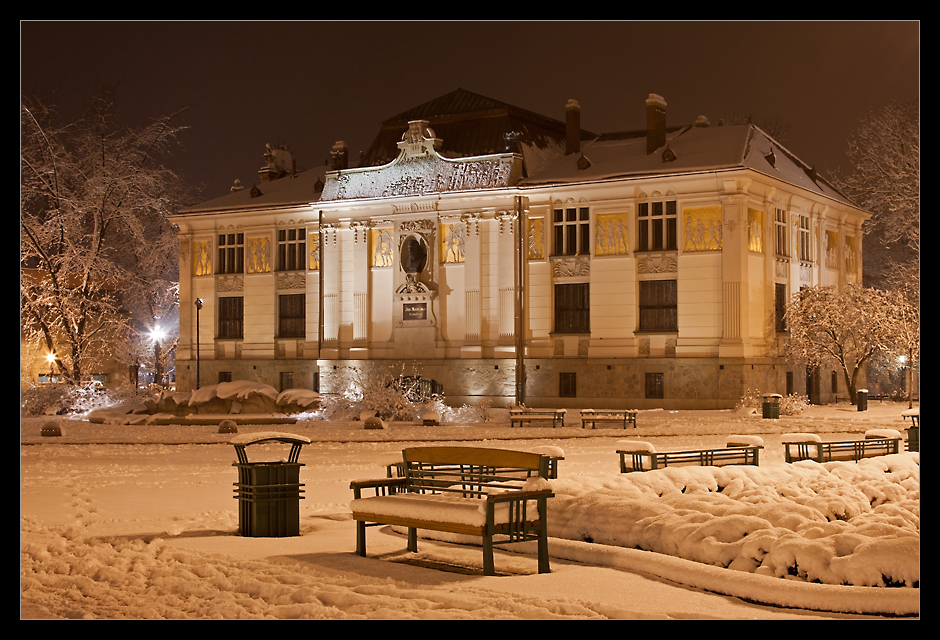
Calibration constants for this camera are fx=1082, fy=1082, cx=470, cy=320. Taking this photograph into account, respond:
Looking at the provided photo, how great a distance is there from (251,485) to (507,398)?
33.9m

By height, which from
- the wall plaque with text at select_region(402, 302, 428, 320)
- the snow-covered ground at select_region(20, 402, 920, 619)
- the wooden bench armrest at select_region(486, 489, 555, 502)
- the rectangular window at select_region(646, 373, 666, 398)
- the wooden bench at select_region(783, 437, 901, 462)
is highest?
the wall plaque with text at select_region(402, 302, 428, 320)

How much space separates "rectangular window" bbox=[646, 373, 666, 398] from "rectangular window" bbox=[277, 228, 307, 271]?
18.3 m

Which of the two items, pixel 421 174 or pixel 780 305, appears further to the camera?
pixel 421 174

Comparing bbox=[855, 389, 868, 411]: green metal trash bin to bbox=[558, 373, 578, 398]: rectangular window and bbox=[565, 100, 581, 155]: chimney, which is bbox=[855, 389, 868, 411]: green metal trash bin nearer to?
bbox=[558, 373, 578, 398]: rectangular window

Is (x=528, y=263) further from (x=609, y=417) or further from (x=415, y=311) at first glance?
(x=609, y=417)

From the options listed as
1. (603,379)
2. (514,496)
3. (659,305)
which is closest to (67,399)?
(603,379)

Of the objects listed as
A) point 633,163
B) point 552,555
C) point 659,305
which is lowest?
point 552,555

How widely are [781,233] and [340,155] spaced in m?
22.7

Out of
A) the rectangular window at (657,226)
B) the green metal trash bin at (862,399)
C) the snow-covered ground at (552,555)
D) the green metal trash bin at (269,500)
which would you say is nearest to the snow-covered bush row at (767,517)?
the snow-covered ground at (552,555)

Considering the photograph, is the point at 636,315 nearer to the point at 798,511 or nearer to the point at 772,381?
the point at 772,381

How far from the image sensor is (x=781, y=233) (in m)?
45.4

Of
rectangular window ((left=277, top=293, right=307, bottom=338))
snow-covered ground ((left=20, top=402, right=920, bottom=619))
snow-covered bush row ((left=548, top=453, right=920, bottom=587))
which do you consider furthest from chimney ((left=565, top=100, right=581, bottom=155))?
snow-covered bush row ((left=548, top=453, right=920, bottom=587))

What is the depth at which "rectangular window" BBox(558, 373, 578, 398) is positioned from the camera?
4503 cm

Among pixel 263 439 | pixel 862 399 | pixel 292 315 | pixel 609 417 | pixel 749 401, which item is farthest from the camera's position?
pixel 292 315
